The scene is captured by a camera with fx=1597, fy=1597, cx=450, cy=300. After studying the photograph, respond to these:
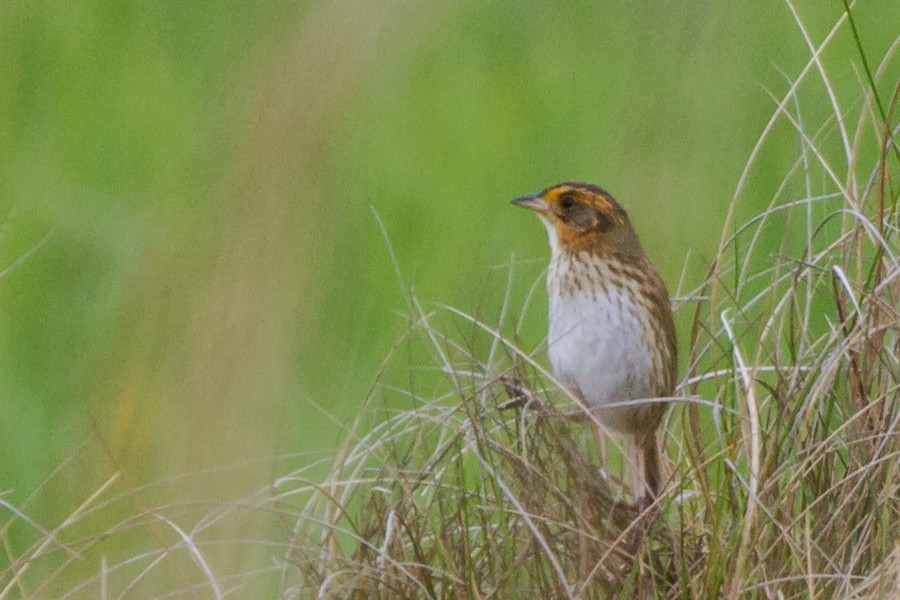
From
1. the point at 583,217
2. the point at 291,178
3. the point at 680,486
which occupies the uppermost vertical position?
the point at 291,178

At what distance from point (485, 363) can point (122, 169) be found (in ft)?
9.03

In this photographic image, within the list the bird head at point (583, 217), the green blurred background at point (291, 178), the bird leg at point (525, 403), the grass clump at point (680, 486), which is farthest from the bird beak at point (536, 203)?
A: the bird leg at point (525, 403)

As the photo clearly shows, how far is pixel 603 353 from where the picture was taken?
3.46 metres

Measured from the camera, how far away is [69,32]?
20.6 feet

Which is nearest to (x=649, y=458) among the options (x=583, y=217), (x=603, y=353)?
(x=603, y=353)

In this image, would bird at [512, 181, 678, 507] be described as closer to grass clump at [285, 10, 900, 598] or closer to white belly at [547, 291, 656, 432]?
white belly at [547, 291, 656, 432]

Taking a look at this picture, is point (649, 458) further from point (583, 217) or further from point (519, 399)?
point (583, 217)

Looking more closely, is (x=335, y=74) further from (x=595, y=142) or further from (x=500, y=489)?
(x=595, y=142)

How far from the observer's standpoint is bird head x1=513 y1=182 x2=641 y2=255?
3.63m

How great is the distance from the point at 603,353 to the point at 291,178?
80.2 inches

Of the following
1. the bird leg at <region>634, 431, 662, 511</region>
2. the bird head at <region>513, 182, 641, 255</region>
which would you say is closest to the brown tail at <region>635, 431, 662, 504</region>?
the bird leg at <region>634, 431, 662, 511</region>

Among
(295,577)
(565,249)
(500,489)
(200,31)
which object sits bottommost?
(295,577)

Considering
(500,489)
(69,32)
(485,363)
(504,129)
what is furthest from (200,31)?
(500,489)

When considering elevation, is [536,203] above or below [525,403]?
above
